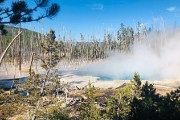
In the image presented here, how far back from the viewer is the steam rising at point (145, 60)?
8125 centimetres

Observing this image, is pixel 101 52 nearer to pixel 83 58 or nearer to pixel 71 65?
pixel 83 58

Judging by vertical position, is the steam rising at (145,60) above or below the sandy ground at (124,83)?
above

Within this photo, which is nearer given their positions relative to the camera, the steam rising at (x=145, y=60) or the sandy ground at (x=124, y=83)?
the sandy ground at (x=124, y=83)

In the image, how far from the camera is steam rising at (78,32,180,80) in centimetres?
8125

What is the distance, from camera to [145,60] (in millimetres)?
99375

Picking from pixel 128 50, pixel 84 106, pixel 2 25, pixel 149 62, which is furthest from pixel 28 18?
pixel 128 50

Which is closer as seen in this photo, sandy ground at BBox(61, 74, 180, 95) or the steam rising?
sandy ground at BBox(61, 74, 180, 95)

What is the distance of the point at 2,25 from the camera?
415 inches

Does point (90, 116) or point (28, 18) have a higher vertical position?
point (28, 18)

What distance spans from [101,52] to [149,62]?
35319 mm

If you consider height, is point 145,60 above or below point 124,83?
above

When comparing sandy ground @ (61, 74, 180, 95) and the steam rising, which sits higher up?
the steam rising

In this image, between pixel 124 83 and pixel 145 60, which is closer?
pixel 124 83

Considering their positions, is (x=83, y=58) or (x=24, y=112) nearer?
(x=24, y=112)
